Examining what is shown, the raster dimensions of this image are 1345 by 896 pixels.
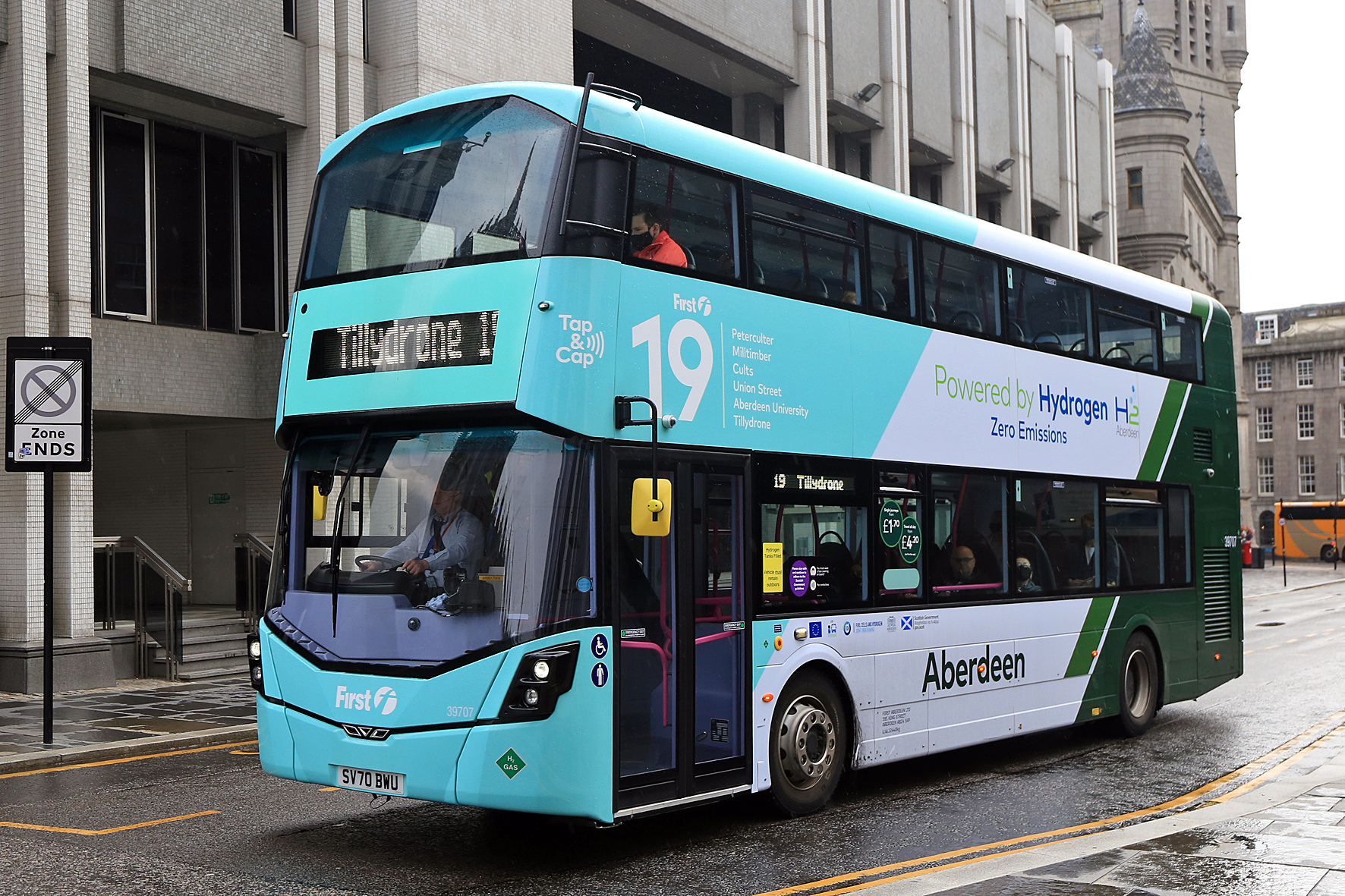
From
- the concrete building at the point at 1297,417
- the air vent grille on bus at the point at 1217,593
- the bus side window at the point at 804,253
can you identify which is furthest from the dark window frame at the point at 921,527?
the concrete building at the point at 1297,417

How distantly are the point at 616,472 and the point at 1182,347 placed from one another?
27.5 feet

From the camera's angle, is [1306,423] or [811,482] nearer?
[811,482]

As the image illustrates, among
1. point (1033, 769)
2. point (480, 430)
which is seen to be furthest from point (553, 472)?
point (1033, 769)

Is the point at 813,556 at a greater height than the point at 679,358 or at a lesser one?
lesser

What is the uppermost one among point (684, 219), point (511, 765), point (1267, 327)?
point (1267, 327)

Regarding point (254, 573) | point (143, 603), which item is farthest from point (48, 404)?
point (254, 573)

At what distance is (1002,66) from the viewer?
1446 inches

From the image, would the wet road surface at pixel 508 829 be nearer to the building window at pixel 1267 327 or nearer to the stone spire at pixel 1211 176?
the stone spire at pixel 1211 176

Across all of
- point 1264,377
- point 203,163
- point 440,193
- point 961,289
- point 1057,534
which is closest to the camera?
point 440,193

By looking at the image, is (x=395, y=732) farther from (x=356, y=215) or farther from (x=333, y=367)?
(x=356, y=215)

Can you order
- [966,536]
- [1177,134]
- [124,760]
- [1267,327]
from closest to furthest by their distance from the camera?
[966,536], [124,760], [1177,134], [1267,327]

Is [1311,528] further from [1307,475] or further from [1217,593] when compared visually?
[1217,593]

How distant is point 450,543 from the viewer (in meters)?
7.09

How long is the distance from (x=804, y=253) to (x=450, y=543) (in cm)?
330
